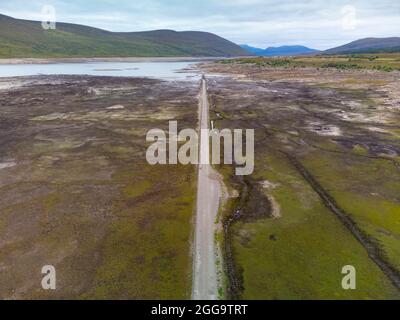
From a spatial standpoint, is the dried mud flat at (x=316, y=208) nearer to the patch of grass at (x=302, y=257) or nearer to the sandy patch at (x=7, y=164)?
the patch of grass at (x=302, y=257)

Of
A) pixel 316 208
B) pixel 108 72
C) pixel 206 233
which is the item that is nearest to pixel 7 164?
pixel 206 233

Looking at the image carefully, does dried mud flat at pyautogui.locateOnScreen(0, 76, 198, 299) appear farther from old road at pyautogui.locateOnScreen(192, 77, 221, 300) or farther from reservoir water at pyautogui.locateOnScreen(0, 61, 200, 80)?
reservoir water at pyautogui.locateOnScreen(0, 61, 200, 80)

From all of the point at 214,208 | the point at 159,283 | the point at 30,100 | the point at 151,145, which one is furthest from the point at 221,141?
the point at 30,100

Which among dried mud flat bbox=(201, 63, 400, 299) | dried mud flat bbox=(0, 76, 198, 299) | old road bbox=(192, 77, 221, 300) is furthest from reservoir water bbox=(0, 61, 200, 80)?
old road bbox=(192, 77, 221, 300)

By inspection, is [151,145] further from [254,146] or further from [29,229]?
[29,229]

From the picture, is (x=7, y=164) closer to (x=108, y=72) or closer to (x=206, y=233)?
(x=206, y=233)
